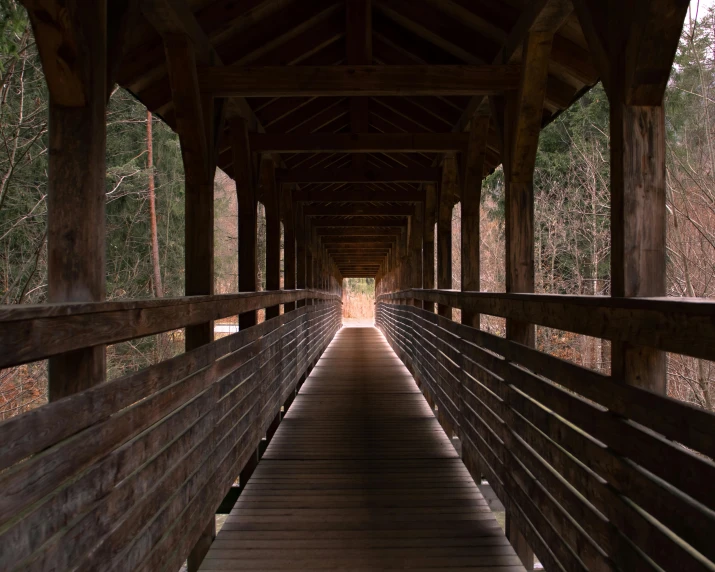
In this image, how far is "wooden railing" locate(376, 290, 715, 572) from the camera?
133 centimetres

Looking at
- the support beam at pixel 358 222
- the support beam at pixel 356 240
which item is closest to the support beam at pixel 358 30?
the support beam at pixel 358 222

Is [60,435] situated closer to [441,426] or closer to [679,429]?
[679,429]

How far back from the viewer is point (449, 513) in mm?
3451

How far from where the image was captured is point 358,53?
484 centimetres

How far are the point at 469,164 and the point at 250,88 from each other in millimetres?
2380

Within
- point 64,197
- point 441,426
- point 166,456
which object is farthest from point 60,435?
point 441,426

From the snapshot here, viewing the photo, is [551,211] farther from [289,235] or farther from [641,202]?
[641,202]

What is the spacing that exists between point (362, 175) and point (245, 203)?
279 centimetres

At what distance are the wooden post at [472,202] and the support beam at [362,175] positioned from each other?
225 cm

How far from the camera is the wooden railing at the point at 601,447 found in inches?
52.4

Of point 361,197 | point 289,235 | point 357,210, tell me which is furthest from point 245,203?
point 357,210

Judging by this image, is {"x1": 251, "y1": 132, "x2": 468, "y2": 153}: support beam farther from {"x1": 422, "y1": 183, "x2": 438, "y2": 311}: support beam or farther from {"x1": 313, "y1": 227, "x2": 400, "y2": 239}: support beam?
{"x1": 313, "y1": 227, "x2": 400, "y2": 239}: support beam

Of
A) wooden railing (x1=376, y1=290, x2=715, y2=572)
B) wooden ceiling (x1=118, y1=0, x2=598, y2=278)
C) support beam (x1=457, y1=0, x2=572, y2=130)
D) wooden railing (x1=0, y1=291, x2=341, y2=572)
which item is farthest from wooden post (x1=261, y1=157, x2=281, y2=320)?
wooden railing (x1=376, y1=290, x2=715, y2=572)

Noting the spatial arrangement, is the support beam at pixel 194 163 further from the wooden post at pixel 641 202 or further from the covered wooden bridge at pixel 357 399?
the wooden post at pixel 641 202
